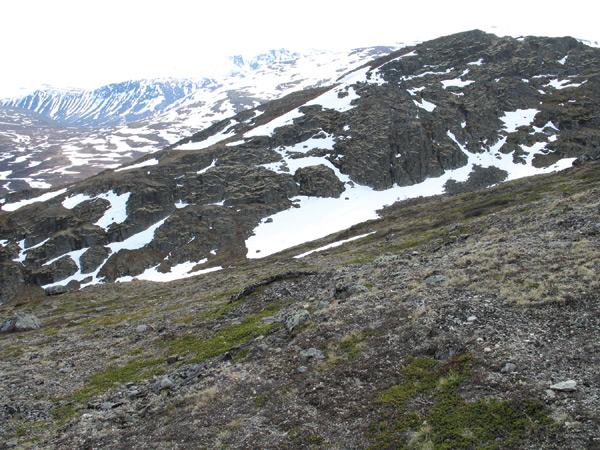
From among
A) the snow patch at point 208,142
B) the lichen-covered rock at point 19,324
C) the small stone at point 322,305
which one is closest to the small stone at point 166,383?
the small stone at point 322,305

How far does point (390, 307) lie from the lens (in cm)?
1603

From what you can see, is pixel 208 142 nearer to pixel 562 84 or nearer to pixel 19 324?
pixel 19 324

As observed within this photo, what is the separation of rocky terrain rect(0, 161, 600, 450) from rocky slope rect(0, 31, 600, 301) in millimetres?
67789

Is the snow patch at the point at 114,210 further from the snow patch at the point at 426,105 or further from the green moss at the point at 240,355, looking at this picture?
the snow patch at the point at 426,105

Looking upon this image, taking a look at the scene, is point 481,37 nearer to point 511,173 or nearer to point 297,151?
point 511,173

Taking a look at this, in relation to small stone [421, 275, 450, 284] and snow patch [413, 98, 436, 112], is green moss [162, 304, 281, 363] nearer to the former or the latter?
small stone [421, 275, 450, 284]

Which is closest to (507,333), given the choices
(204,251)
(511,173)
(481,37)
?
(204,251)

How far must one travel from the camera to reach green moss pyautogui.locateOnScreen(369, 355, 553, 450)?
24.1ft

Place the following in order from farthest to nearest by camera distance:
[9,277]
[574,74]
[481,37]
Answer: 1. [481,37]
2. [574,74]
3. [9,277]

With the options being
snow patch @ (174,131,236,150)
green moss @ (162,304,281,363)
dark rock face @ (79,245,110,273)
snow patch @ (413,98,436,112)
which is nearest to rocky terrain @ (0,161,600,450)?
green moss @ (162,304,281,363)

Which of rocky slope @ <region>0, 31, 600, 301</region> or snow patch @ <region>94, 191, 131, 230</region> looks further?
snow patch @ <region>94, 191, 131, 230</region>

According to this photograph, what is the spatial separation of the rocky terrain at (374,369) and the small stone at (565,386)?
0.03m

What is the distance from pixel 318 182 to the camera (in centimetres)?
11288

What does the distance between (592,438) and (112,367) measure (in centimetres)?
2222
